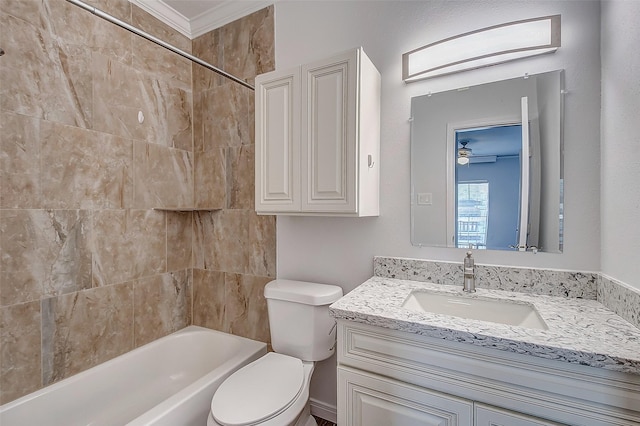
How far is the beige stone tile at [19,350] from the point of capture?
1301 mm

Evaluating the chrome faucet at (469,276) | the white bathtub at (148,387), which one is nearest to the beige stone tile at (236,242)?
the white bathtub at (148,387)

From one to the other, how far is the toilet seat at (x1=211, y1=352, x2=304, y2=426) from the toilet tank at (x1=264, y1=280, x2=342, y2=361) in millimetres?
78

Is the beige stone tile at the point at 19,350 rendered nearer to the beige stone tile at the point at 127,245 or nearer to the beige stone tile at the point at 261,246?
the beige stone tile at the point at 127,245

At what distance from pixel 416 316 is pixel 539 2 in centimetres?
143

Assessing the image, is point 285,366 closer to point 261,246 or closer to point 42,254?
point 261,246

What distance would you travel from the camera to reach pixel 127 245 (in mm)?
1794

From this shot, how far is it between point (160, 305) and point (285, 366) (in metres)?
1.10

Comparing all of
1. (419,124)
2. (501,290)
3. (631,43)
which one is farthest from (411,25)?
(501,290)

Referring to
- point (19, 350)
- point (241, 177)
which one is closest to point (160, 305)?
point (19, 350)

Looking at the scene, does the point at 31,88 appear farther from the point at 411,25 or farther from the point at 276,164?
the point at 411,25

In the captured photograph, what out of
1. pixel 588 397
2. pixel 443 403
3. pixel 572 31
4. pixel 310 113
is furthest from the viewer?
pixel 310 113

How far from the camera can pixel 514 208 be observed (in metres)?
1.29

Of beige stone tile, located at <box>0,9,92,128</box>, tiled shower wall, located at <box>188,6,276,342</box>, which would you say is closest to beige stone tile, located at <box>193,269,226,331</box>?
tiled shower wall, located at <box>188,6,276,342</box>

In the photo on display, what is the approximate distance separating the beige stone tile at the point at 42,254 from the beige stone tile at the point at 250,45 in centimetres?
136
